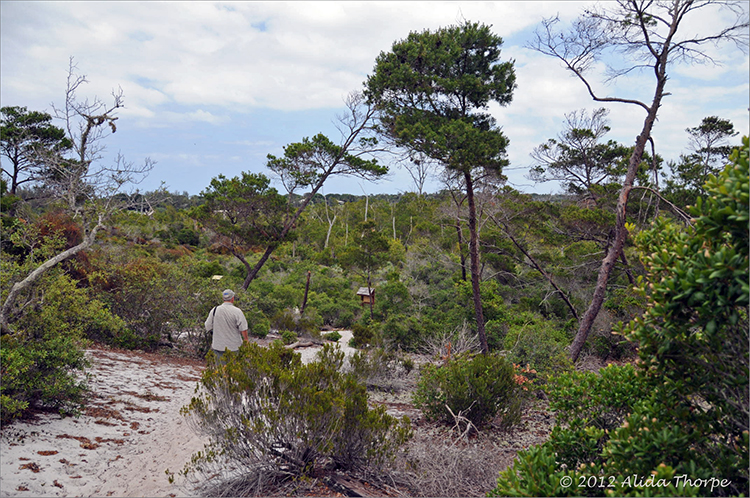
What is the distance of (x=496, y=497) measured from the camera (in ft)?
8.51

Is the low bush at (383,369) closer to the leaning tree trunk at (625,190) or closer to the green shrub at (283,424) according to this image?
the leaning tree trunk at (625,190)

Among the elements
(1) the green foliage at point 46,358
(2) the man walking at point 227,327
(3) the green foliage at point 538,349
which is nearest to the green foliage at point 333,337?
(3) the green foliage at point 538,349

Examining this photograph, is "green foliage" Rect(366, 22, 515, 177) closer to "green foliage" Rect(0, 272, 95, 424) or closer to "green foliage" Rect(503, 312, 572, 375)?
"green foliage" Rect(503, 312, 572, 375)

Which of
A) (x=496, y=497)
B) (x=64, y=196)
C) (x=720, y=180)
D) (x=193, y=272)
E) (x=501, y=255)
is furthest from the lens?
(x=501, y=255)

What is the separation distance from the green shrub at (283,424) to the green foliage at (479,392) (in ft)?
7.06

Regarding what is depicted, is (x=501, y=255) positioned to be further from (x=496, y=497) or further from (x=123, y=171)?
(x=496, y=497)

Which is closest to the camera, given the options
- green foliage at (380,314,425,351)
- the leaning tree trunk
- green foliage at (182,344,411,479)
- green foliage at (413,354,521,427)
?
green foliage at (182,344,411,479)

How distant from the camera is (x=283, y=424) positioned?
3.46 meters

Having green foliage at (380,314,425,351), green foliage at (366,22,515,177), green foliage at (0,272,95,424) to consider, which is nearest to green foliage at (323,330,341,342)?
green foliage at (380,314,425,351)

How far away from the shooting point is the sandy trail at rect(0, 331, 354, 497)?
366 cm

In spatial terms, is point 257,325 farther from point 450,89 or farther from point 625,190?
point 625,190

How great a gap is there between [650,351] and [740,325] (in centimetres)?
44

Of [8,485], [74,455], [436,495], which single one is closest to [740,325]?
[436,495]

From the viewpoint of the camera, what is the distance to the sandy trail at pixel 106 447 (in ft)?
12.0
